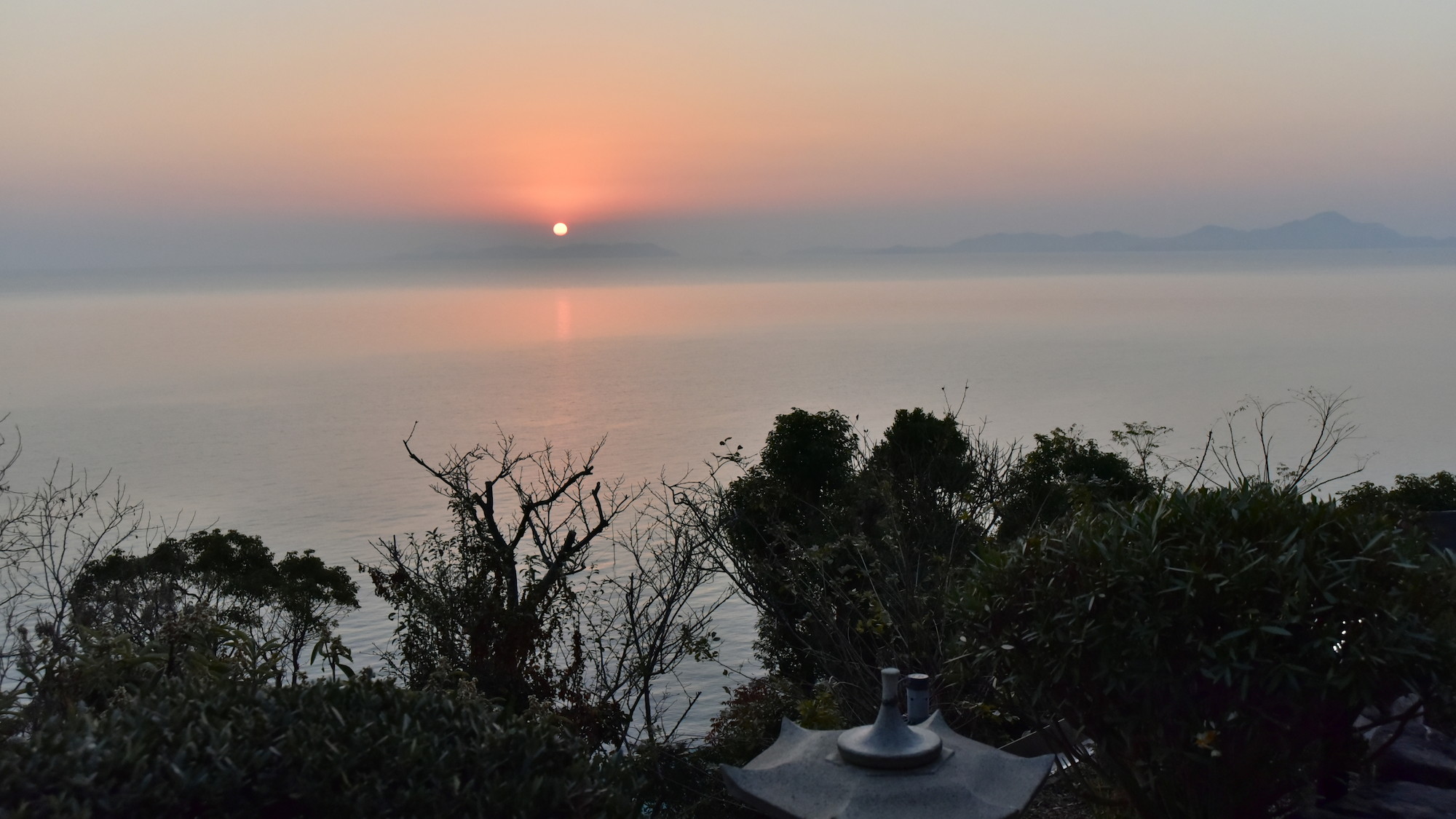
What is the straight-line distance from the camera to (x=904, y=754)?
5.10 meters

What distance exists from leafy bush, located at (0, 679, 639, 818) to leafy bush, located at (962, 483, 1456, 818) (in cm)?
249

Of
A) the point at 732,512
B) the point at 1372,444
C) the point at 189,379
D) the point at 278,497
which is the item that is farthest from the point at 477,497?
the point at 189,379

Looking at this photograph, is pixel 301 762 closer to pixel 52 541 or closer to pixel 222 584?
pixel 222 584

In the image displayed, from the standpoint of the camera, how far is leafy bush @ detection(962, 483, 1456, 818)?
477 cm

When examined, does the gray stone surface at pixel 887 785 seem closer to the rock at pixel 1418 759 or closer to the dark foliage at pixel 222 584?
the rock at pixel 1418 759

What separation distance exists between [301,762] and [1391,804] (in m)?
5.35

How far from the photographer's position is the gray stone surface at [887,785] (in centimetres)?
498

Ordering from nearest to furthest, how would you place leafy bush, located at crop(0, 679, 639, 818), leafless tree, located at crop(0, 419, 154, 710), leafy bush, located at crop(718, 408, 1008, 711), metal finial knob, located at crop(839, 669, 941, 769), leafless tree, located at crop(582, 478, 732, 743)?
leafy bush, located at crop(0, 679, 639, 818), metal finial knob, located at crop(839, 669, 941, 769), leafy bush, located at crop(718, 408, 1008, 711), leafless tree, located at crop(582, 478, 732, 743), leafless tree, located at crop(0, 419, 154, 710)

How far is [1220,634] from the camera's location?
4.92 metres

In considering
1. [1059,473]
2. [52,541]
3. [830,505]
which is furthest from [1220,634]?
[52,541]

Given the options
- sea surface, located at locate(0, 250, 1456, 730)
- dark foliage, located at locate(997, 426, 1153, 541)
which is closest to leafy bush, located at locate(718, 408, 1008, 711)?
dark foliage, located at locate(997, 426, 1153, 541)

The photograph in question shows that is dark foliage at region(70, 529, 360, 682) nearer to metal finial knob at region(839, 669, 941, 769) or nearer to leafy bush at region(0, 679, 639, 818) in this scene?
metal finial knob at region(839, 669, 941, 769)

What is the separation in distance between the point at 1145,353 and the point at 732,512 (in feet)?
341

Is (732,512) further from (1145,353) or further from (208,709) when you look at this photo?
(1145,353)
